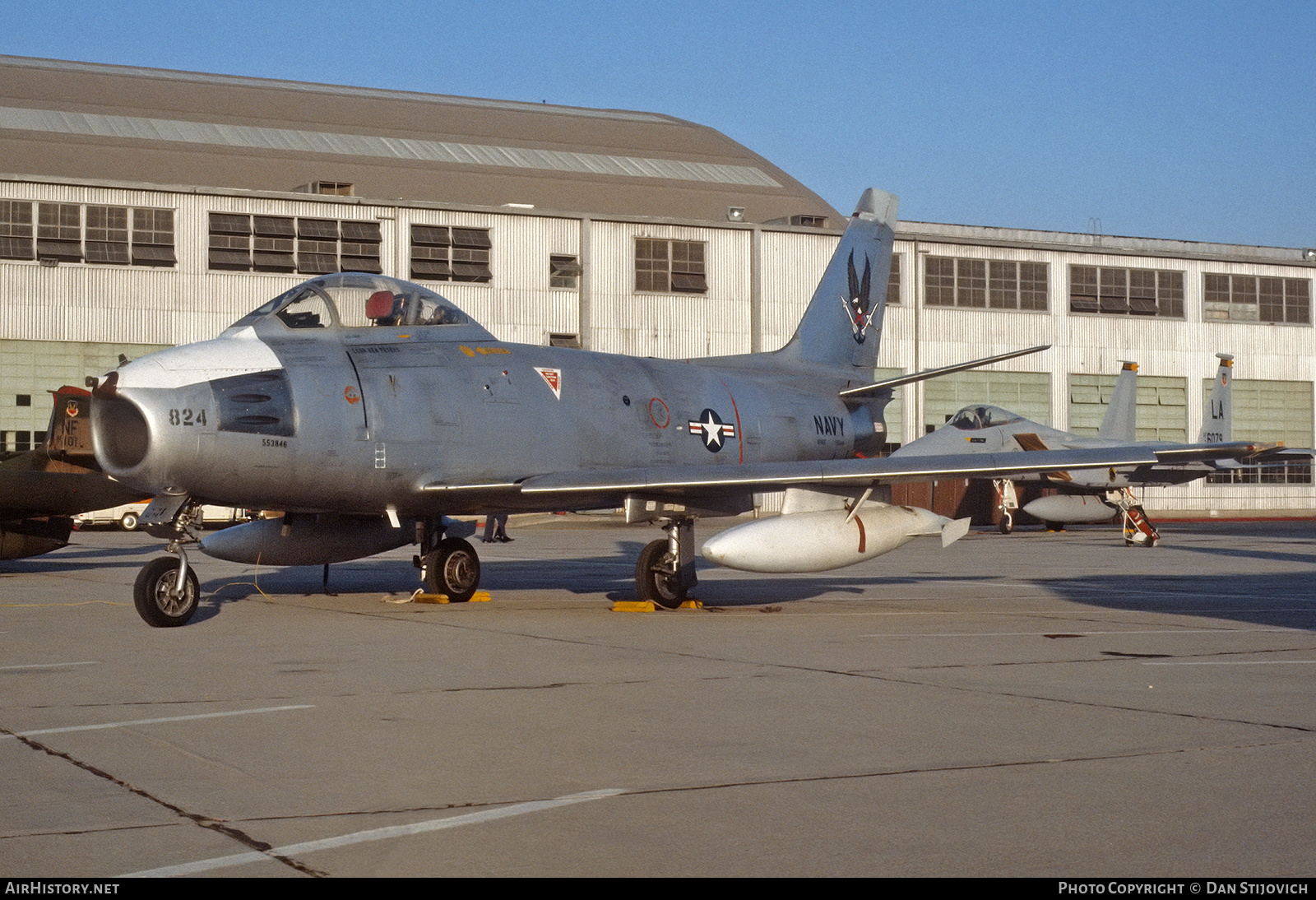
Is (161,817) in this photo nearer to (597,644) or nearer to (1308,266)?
(597,644)

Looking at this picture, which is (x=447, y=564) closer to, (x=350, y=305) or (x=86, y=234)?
(x=350, y=305)

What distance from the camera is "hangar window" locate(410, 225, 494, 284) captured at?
1727 inches

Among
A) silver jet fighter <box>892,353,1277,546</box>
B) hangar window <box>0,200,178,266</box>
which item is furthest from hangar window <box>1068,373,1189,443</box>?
hangar window <box>0,200,178,266</box>

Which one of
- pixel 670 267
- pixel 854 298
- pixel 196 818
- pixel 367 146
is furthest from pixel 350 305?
pixel 367 146

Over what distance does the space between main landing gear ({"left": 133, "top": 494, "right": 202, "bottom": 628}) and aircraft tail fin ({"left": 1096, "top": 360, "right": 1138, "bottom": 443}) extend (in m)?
30.0

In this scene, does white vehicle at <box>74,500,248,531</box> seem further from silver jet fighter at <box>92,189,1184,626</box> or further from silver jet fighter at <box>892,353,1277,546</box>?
silver jet fighter at <box>92,189,1184,626</box>

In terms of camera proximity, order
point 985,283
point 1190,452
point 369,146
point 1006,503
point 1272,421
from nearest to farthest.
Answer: point 1190,452, point 1006,503, point 985,283, point 1272,421, point 369,146

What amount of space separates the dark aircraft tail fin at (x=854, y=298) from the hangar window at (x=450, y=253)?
26037 mm

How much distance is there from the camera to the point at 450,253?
44281mm

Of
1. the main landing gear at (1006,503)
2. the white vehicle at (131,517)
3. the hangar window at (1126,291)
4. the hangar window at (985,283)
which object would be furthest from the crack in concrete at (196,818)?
the hangar window at (1126,291)

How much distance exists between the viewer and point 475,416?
1386 centimetres

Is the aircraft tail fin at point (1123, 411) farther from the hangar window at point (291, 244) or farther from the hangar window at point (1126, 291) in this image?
the hangar window at point (291, 244)

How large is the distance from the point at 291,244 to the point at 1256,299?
122 feet
